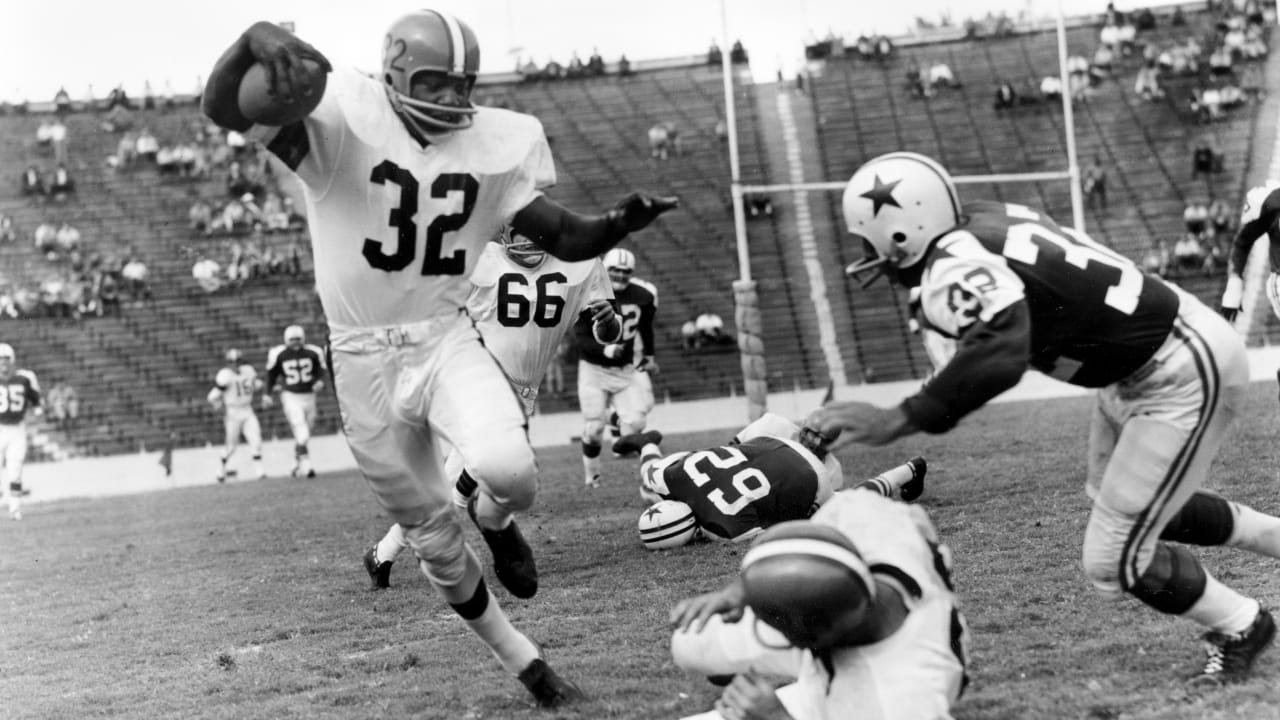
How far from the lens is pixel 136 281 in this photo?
26.6 m

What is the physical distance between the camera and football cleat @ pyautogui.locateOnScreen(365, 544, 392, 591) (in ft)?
23.4

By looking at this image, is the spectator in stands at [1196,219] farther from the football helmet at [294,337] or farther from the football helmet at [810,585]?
the football helmet at [810,585]

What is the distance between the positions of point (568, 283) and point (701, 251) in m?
18.7

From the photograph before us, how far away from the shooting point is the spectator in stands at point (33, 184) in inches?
1134

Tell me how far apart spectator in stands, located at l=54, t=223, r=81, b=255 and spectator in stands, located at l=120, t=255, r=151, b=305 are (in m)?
1.54

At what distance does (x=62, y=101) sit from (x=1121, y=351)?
3177cm

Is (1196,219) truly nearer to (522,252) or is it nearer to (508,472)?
(522,252)

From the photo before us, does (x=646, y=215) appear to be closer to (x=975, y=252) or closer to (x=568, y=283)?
(x=975, y=252)

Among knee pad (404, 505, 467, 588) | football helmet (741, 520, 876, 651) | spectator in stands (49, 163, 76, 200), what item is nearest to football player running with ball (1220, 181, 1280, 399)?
knee pad (404, 505, 467, 588)

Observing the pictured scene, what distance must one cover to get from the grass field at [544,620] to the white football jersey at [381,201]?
140cm

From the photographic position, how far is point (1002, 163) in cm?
2789

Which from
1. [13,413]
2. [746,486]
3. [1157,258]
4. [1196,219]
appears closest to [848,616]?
[746,486]

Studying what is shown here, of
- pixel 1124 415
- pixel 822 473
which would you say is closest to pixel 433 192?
pixel 1124 415

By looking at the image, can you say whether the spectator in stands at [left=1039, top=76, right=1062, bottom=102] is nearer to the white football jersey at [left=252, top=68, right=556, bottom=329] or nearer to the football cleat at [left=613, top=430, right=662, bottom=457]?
the football cleat at [left=613, top=430, right=662, bottom=457]
